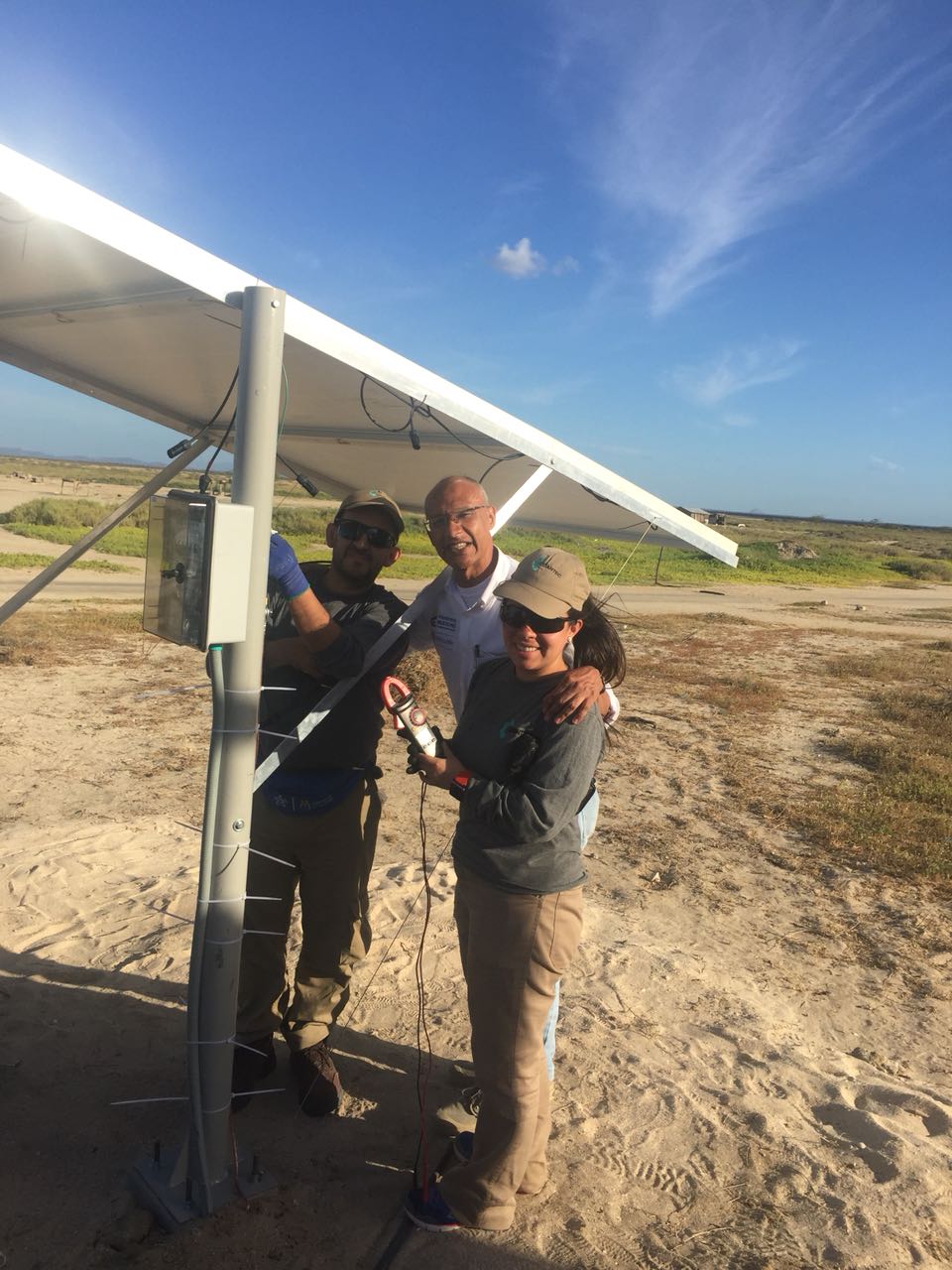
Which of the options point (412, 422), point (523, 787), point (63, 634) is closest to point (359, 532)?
point (412, 422)

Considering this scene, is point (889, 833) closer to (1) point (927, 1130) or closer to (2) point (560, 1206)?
(1) point (927, 1130)

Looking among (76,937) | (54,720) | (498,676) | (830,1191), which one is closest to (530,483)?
(498,676)

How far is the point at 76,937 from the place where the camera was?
452 cm

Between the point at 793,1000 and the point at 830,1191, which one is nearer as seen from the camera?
the point at 830,1191

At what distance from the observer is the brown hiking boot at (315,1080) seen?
3.30 m

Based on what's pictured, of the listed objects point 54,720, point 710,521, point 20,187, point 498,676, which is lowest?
point 54,720

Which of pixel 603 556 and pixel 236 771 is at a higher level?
pixel 236 771

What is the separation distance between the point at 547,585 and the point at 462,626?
58 centimetres

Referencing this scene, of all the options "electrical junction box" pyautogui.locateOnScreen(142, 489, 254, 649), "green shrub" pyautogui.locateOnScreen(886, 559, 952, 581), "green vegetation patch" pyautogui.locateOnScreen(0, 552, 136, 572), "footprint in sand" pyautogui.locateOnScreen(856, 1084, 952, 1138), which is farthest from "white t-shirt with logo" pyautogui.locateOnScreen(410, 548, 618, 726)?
"green shrub" pyautogui.locateOnScreen(886, 559, 952, 581)

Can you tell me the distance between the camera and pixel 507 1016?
8.59 feet

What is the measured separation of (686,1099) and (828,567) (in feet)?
146

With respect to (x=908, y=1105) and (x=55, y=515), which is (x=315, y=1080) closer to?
(x=908, y=1105)

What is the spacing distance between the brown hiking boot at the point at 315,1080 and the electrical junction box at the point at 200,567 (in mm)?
1838

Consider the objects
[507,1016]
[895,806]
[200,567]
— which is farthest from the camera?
[895,806]
